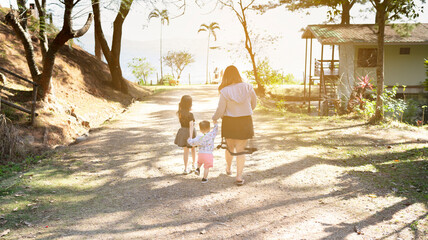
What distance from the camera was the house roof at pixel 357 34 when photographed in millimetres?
20594

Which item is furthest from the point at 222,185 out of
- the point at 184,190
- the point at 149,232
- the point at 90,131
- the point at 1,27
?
the point at 1,27

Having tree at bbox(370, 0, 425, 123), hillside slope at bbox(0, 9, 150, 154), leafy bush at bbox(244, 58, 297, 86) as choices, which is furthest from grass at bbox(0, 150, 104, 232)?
leafy bush at bbox(244, 58, 297, 86)

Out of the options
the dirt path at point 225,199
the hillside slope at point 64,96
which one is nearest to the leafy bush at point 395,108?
the dirt path at point 225,199

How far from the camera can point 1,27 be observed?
16406 mm

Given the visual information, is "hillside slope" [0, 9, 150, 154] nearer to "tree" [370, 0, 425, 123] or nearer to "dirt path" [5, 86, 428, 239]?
"dirt path" [5, 86, 428, 239]

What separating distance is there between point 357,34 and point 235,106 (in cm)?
1847

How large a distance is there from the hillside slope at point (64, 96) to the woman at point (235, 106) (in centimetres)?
609

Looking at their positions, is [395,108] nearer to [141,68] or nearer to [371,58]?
[371,58]

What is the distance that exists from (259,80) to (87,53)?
1089 centimetres

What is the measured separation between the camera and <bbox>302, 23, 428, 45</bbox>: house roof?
67.6 feet

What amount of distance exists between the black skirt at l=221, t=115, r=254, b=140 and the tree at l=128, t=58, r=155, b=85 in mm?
32787

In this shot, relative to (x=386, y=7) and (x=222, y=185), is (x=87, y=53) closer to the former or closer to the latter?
(x=386, y=7)

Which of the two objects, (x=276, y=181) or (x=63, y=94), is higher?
(x=63, y=94)

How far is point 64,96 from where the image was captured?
14523 mm
